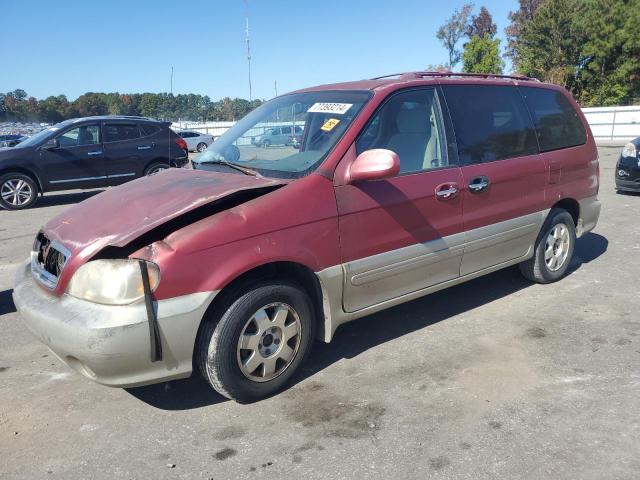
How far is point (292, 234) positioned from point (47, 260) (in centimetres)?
147

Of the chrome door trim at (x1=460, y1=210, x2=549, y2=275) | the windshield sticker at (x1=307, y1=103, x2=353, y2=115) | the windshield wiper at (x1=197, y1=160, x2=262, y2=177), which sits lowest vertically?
the chrome door trim at (x1=460, y1=210, x2=549, y2=275)

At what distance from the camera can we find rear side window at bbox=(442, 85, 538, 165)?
4.12 metres

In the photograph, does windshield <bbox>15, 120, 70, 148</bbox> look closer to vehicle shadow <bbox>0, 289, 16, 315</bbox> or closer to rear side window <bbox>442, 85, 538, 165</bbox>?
vehicle shadow <bbox>0, 289, 16, 315</bbox>

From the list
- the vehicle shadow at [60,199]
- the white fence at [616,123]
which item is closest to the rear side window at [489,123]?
the vehicle shadow at [60,199]

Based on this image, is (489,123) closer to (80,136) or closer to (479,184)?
(479,184)

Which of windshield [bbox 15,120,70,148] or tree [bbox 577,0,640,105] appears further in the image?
tree [bbox 577,0,640,105]

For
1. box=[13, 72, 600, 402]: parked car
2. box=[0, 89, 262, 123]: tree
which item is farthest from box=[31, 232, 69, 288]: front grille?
box=[0, 89, 262, 123]: tree

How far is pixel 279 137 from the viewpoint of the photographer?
392 centimetres

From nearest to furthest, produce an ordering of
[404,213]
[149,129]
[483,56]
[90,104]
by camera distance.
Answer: [404,213] → [149,129] → [90,104] → [483,56]

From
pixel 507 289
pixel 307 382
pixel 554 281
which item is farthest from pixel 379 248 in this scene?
pixel 554 281

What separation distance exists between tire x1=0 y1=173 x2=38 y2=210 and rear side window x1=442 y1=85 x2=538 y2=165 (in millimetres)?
9472

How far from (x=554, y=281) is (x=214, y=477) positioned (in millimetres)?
3924

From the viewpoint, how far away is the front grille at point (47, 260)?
3071mm

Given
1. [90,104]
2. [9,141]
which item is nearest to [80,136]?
[9,141]
